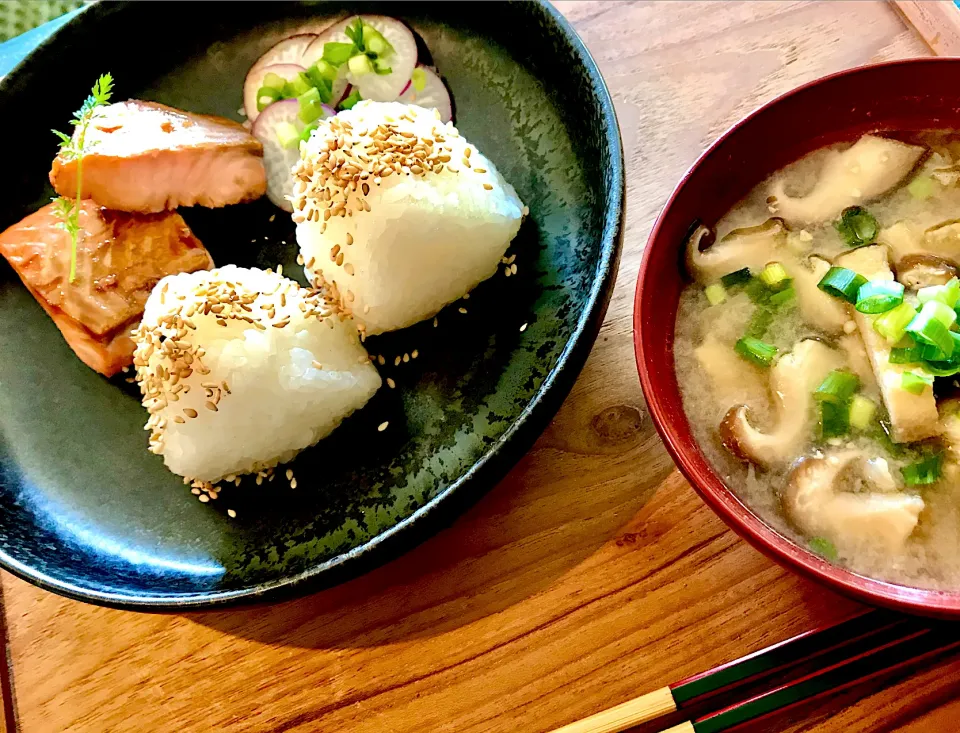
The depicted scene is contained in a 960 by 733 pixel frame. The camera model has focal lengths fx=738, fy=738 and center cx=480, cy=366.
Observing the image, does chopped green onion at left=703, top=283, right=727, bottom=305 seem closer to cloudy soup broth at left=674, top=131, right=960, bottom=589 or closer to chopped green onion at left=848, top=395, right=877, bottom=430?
cloudy soup broth at left=674, top=131, right=960, bottom=589

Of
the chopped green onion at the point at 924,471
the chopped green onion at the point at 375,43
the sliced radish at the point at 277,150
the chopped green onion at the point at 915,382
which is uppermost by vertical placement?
the chopped green onion at the point at 375,43

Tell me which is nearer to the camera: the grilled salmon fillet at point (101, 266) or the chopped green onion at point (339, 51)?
the grilled salmon fillet at point (101, 266)

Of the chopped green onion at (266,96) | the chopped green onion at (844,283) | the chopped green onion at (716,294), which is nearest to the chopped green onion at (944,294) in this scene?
the chopped green onion at (844,283)

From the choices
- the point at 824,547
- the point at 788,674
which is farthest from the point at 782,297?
the point at 788,674

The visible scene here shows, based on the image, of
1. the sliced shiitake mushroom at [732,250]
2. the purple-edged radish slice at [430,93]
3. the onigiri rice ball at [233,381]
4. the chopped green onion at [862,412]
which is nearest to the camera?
the chopped green onion at [862,412]

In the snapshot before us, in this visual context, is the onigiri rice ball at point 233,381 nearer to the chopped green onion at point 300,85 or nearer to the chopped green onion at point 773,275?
the chopped green onion at point 300,85

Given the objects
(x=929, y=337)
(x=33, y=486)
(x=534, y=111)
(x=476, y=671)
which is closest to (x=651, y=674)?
(x=476, y=671)

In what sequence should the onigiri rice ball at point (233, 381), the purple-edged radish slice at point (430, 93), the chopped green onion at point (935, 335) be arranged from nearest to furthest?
the chopped green onion at point (935, 335) < the onigiri rice ball at point (233, 381) < the purple-edged radish slice at point (430, 93)
